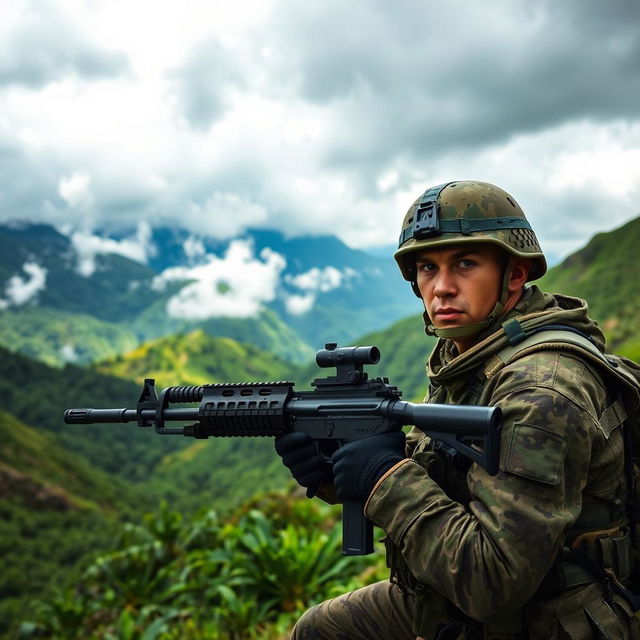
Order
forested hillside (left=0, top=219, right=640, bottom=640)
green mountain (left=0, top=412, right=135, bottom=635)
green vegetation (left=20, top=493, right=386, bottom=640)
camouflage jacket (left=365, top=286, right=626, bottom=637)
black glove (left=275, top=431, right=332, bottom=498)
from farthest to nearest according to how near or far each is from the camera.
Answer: green mountain (left=0, top=412, right=135, bottom=635) → forested hillside (left=0, top=219, right=640, bottom=640) → green vegetation (left=20, top=493, right=386, bottom=640) → black glove (left=275, top=431, right=332, bottom=498) → camouflage jacket (left=365, top=286, right=626, bottom=637)

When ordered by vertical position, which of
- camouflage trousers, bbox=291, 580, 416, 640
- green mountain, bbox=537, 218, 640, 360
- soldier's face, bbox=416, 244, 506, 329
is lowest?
camouflage trousers, bbox=291, 580, 416, 640

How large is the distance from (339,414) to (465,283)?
108cm

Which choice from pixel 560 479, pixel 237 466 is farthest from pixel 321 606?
pixel 237 466

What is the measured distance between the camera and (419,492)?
2906 mm

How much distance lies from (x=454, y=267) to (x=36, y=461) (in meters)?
102

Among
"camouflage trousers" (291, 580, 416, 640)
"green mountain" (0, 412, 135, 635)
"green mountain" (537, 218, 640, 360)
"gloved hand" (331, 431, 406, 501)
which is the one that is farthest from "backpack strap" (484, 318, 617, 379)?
"green mountain" (0, 412, 135, 635)

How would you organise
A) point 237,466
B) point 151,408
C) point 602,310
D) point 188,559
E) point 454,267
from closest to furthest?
1. point 454,267
2. point 151,408
3. point 188,559
4. point 602,310
5. point 237,466

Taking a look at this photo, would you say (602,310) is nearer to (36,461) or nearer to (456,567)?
(456,567)

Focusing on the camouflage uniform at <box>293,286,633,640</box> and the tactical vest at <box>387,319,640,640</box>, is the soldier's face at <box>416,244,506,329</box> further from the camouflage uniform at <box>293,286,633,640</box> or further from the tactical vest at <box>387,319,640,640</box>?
the tactical vest at <box>387,319,640,640</box>

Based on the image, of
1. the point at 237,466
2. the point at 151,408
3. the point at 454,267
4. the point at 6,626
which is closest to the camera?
the point at 454,267

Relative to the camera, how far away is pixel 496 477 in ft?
8.90

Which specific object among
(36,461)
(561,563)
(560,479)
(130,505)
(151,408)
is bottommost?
(561,563)

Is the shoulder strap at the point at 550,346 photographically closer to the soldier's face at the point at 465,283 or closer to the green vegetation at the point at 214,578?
the soldier's face at the point at 465,283

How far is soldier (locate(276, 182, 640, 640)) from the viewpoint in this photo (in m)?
2.62
